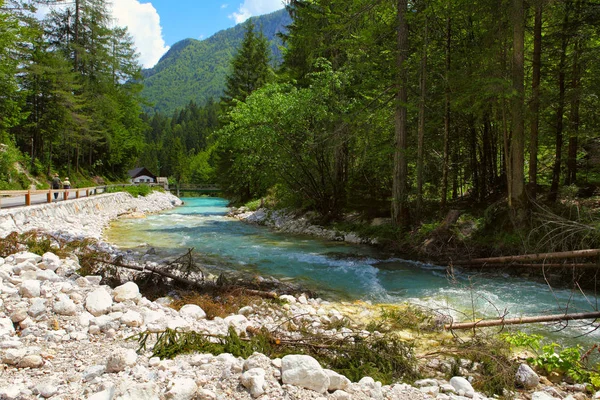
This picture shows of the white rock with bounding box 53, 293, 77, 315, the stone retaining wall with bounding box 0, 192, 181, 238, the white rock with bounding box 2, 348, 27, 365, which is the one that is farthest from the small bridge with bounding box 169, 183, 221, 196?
the white rock with bounding box 2, 348, 27, 365

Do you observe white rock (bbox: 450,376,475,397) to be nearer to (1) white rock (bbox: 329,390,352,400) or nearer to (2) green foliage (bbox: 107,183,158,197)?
(1) white rock (bbox: 329,390,352,400)

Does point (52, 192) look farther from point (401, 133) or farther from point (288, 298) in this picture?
point (401, 133)

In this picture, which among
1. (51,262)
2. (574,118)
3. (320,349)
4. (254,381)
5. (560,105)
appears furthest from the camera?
(574,118)

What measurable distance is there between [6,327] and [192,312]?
194 centimetres

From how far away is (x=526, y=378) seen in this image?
3.58 m

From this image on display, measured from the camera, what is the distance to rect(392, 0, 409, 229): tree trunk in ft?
38.9

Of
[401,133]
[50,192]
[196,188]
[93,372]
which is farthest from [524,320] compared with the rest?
[196,188]

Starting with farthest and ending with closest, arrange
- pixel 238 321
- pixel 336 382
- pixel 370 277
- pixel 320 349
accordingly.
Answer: pixel 370 277
pixel 238 321
pixel 320 349
pixel 336 382

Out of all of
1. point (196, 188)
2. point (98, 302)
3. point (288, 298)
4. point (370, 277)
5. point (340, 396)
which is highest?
point (196, 188)

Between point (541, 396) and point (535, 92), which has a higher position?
point (535, 92)

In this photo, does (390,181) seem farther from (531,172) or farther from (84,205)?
(84,205)

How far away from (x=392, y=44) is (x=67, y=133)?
25495mm

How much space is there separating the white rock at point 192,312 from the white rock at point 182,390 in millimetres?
1893

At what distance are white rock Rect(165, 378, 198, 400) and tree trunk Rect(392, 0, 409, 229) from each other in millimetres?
10158
